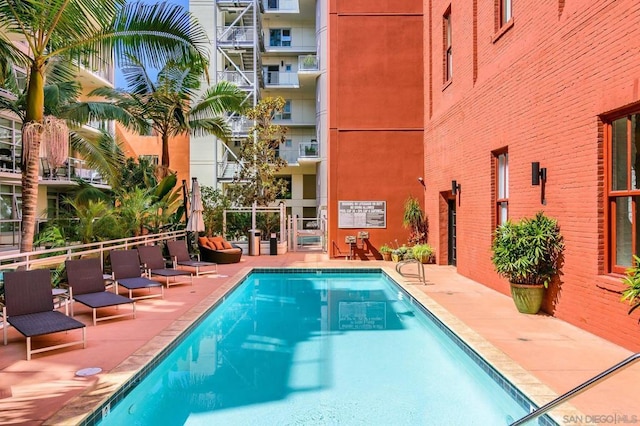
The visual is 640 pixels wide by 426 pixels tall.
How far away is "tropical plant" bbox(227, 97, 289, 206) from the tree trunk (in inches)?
495

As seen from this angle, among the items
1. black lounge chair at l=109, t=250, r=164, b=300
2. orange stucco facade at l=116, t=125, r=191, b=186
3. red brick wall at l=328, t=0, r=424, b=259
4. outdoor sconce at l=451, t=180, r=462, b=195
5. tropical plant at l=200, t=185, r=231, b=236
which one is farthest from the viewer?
orange stucco facade at l=116, t=125, r=191, b=186

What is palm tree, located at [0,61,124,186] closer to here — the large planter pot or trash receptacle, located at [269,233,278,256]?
trash receptacle, located at [269,233,278,256]

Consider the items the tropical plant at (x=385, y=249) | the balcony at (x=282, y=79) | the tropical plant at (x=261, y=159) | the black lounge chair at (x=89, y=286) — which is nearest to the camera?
the black lounge chair at (x=89, y=286)

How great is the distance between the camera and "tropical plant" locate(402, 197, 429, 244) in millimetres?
15812

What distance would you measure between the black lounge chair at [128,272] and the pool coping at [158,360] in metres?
1.22

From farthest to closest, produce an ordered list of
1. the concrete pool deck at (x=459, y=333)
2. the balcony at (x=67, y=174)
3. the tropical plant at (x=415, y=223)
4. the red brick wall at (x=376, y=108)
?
the balcony at (x=67, y=174) < the red brick wall at (x=376, y=108) < the tropical plant at (x=415, y=223) < the concrete pool deck at (x=459, y=333)

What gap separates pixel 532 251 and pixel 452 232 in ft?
22.7

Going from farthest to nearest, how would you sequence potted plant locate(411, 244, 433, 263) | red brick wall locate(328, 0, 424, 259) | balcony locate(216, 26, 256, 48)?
balcony locate(216, 26, 256, 48) < red brick wall locate(328, 0, 424, 259) < potted plant locate(411, 244, 433, 263)

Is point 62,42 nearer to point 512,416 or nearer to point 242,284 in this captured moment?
point 242,284

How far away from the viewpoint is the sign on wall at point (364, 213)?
1662cm

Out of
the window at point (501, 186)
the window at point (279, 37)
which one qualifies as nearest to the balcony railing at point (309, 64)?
the window at point (279, 37)

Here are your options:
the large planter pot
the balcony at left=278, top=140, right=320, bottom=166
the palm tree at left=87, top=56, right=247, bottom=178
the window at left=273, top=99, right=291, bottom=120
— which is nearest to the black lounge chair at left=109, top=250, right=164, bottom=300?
the large planter pot

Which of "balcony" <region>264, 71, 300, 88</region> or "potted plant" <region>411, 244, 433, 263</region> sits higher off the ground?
"balcony" <region>264, 71, 300, 88</region>

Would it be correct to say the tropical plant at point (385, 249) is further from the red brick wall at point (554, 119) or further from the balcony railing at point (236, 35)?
the balcony railing at point (236, 35)
